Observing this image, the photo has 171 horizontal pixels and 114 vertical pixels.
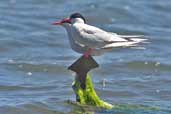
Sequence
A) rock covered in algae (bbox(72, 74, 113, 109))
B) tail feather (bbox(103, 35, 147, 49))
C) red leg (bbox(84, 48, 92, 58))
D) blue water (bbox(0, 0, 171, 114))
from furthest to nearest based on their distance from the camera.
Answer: blue water (bbox(0, 0, 171, 114)), rock covered in algae (bbox(72, 74, 113, 109)), red leg (bbox(84, 48, 92, 58)), tail feather (bbox(103, 35, 147, 49))

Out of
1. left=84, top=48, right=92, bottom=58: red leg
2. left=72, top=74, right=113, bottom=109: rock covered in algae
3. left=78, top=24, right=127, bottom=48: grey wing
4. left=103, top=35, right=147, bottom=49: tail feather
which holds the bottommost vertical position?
left=72, top=74, right=113, bottom=109: rock covered in algae

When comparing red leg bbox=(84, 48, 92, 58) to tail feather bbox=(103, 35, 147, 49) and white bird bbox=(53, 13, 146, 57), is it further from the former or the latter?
tail feather bbox=(103, 35, 147, 49)

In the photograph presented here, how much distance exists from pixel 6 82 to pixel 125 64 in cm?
218

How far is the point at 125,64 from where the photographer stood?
12242mm

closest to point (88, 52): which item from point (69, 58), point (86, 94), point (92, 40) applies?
point (92, 40)

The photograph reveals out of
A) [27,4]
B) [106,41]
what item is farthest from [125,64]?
[27,4]

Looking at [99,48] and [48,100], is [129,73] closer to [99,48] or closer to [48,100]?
[48,100]

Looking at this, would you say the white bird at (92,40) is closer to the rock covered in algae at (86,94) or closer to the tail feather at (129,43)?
the tail feather at (129,43)

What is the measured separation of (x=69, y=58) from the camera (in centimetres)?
1247

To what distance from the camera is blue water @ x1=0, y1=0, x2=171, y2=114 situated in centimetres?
1011

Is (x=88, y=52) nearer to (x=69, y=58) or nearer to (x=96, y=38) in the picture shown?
(x=96, y=38)

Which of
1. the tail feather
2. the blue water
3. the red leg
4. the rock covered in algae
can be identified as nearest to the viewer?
the tail feather

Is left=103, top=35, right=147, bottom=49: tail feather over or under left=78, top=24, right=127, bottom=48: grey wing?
under

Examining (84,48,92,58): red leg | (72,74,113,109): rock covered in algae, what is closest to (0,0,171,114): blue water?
(72,74,113,109): rock covered in algae
